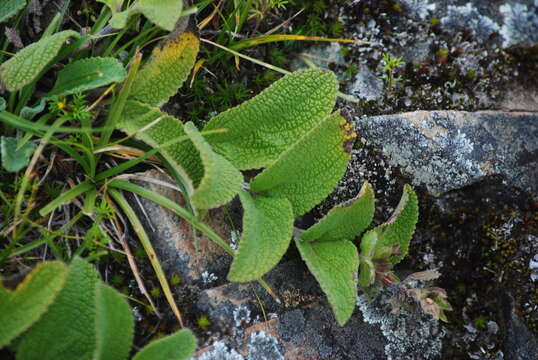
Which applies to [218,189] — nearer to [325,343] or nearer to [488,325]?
[325,343]

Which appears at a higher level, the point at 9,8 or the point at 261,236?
the point at 9,8

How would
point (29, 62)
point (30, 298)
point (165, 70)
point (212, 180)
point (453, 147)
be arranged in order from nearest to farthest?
1. point (30, 298)
2. point (212, 180)
3. point (29, 62)
4. point (165, 70)
5. point (453, 147)

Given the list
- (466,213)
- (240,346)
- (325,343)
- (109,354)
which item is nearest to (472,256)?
(466,213)

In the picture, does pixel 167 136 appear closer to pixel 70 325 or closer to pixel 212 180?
pixel 212 180

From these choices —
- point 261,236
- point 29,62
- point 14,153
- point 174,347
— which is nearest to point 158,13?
point 29,62

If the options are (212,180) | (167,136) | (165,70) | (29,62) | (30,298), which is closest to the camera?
(30,298)

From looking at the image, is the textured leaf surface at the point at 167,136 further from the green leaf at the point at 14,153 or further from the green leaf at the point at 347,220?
the green leaf at the point at 347,220
